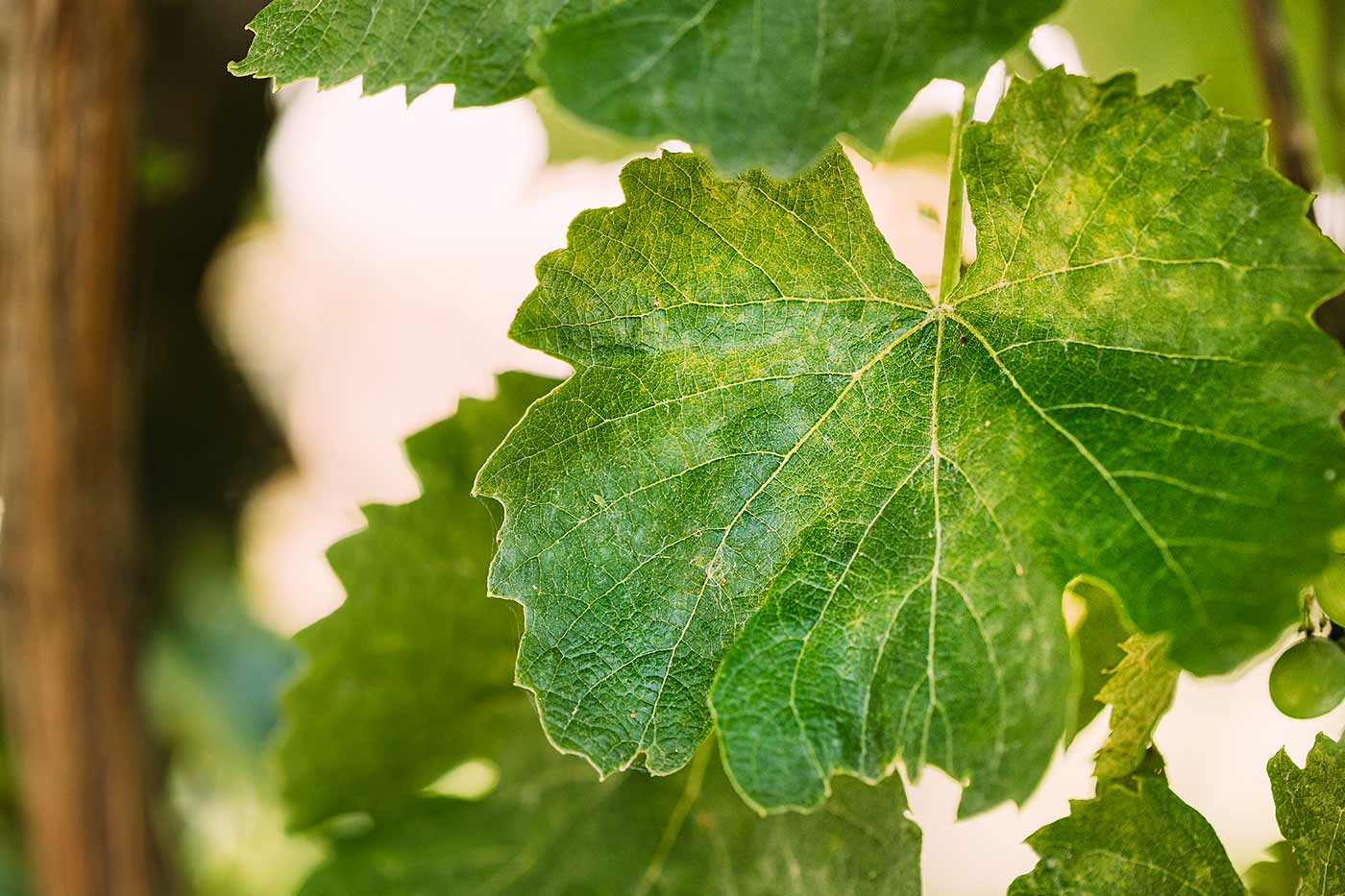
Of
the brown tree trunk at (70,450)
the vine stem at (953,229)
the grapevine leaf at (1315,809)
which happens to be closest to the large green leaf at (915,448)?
the vine stem at (953,229)


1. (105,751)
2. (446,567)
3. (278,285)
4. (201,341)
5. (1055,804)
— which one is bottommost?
(1055,804)

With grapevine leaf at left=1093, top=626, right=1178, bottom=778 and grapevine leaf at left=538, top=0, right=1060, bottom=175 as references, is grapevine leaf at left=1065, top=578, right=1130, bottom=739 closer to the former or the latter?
grapevine leaf at left=1093, top=626, right=1178, bottom=778

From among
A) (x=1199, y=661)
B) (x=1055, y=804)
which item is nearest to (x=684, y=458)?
(x=1199, y=661)

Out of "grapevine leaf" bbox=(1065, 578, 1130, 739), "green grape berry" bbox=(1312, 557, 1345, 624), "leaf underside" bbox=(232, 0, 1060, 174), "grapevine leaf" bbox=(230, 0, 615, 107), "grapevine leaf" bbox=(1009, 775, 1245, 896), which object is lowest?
"grapevine leaf" bbox=(1009, 775, 1245, 896)

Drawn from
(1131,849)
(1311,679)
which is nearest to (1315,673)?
(1311,679)

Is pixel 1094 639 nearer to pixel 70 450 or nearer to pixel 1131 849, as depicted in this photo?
pixel 1131 849

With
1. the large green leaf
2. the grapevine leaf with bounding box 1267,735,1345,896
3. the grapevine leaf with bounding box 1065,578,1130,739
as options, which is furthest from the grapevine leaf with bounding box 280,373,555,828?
the grapevine leaf with bounding box 1267,735,1345,896

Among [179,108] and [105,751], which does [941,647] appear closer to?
[105,751]
